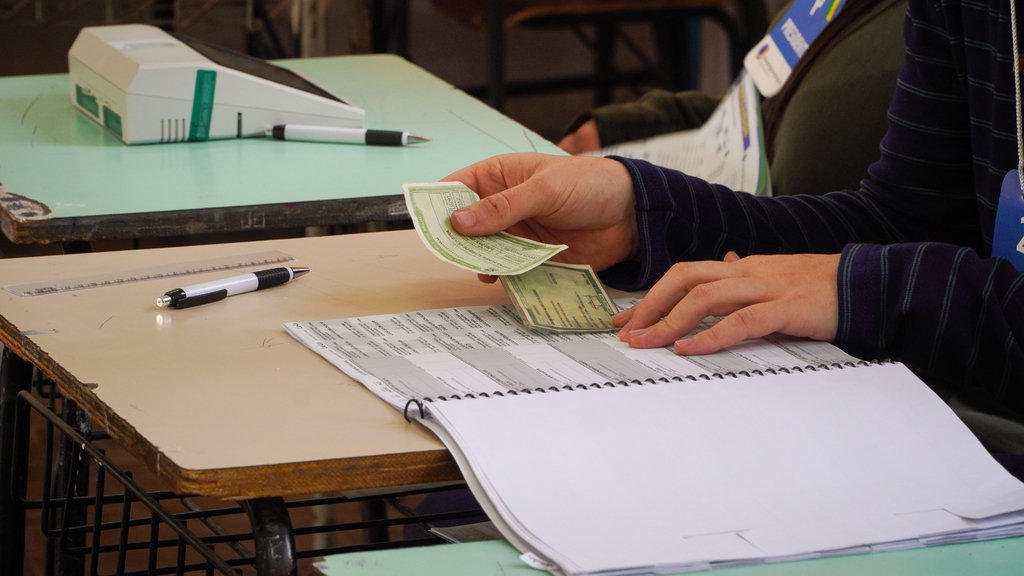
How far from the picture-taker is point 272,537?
56 cm

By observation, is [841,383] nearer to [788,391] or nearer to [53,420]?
[788,391]

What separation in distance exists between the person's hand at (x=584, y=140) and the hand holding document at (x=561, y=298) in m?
0.92

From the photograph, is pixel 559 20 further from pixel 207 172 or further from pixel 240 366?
pixel 240 366

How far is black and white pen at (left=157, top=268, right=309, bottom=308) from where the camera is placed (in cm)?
80

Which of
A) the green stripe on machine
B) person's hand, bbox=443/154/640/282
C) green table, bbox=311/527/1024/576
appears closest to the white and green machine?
the green stripe on machine

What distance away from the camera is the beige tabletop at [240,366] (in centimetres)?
56

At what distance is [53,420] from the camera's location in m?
0.72

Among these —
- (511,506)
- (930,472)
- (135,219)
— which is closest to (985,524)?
(930,472)

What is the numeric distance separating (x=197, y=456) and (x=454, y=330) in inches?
9.9

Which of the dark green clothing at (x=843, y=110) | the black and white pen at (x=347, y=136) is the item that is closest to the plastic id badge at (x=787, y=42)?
the dark green clothing at (x=843, y=110)

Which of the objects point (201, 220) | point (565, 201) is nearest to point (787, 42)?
point (565, 201)

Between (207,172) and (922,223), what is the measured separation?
74 cm

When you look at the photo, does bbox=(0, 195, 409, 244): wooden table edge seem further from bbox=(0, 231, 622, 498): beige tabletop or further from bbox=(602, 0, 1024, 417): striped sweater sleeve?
bbox=(602, 0, 1024, 417): striped sweater sleeve

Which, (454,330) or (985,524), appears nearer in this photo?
(985,524)
